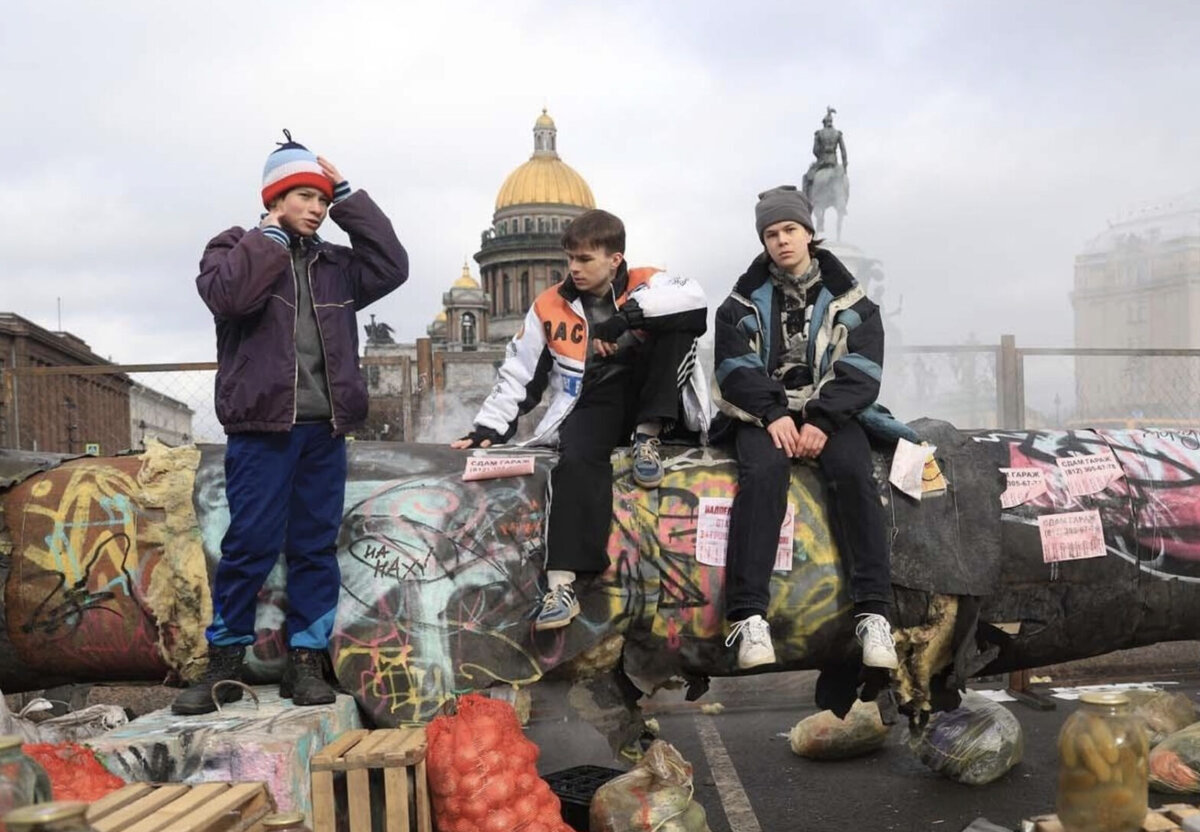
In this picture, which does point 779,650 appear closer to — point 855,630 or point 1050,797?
point 855,630

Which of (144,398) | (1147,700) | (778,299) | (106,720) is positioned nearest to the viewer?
(106,720)

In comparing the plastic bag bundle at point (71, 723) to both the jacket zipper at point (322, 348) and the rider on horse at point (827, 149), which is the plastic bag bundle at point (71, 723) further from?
the rider on horse at point (827, 149)

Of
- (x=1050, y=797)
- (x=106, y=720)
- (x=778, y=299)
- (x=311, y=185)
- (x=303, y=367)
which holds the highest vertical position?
(x=311, y=185)

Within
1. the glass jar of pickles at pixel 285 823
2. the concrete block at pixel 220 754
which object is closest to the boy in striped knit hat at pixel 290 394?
the concrete block at pixel 220 754

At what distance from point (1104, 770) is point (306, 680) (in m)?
2.62

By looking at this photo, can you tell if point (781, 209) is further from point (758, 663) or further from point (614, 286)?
point (758, 663)

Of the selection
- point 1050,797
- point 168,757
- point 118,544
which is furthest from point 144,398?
point 1050,797

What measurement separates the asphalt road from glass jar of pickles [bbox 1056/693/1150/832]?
126 cm

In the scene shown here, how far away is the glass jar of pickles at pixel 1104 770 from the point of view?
3.17m

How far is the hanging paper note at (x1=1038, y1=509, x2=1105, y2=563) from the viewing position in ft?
12.9

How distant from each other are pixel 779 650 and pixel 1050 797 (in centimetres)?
196

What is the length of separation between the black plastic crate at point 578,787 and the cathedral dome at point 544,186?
54653mm

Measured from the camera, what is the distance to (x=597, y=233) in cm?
395

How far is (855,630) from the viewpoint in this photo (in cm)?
376
